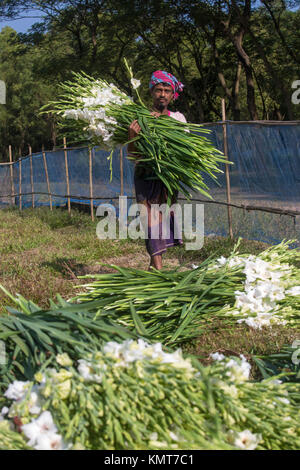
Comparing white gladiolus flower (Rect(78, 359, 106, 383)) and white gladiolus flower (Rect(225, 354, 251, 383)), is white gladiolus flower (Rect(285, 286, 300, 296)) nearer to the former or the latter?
white gladiolus flower (Rect(225, 354, 251, 383))

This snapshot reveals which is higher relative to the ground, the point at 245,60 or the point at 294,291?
the point at 245,60

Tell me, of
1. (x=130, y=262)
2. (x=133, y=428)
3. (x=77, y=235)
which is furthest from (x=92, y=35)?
(x=133, y=428)

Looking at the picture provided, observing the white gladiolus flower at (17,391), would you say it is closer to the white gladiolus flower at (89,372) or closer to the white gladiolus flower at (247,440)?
the white gladiolus flower at (89,372)

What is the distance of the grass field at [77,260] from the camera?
2.56 metres

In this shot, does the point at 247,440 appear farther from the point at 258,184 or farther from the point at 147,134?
the point at 258,184

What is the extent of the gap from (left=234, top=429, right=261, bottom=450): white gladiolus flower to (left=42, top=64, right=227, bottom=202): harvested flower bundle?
84.6 inches

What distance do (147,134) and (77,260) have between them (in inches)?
91.6

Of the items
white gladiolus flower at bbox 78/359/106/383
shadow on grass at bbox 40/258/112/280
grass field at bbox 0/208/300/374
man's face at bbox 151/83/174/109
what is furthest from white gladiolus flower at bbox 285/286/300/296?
shadow on grass at bbox 40/258/112/280

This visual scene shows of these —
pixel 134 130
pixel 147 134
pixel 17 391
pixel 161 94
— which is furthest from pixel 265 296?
pixel 161 94

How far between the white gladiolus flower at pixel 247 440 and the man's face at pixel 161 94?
290cm

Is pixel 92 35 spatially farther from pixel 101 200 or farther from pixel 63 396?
pixel 63 396

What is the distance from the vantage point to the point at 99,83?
3.73 m

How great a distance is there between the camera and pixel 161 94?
12.7ft

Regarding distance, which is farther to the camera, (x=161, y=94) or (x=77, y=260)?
(x=77, y=260)
